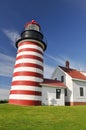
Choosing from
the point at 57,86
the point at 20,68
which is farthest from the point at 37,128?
the point at 57,86

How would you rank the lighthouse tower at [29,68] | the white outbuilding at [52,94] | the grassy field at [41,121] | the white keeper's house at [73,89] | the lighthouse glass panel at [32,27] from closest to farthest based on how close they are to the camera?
the grassy field at [41,121]
the lighthouse tower at [29,68]
the white outbuilding at [52,94]
the lighthouse glass panel at [32,27]
the white keeper's house at [73,89]

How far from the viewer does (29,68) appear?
18562 mm

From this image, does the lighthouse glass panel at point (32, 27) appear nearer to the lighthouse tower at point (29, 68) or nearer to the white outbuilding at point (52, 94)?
the lighthouse tower at point (29, 68)

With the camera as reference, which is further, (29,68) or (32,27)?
(32,27)

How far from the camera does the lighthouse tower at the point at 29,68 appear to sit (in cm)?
1772

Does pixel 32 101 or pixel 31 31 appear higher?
pixel 31 31

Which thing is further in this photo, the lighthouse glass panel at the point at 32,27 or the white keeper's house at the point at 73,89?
the white keeper's house at the point at 73,89

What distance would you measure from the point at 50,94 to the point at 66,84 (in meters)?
4.61

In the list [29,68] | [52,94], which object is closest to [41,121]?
[29,68]

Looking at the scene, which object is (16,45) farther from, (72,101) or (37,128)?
(37,128)

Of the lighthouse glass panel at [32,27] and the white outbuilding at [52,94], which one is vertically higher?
the lighthouse glass panel at [32,27]

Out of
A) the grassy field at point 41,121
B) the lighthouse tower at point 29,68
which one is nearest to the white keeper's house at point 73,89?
the lighthouse tower at point 29,68

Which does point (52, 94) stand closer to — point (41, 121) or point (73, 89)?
point (73, 89)

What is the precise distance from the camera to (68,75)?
77.6 ft
